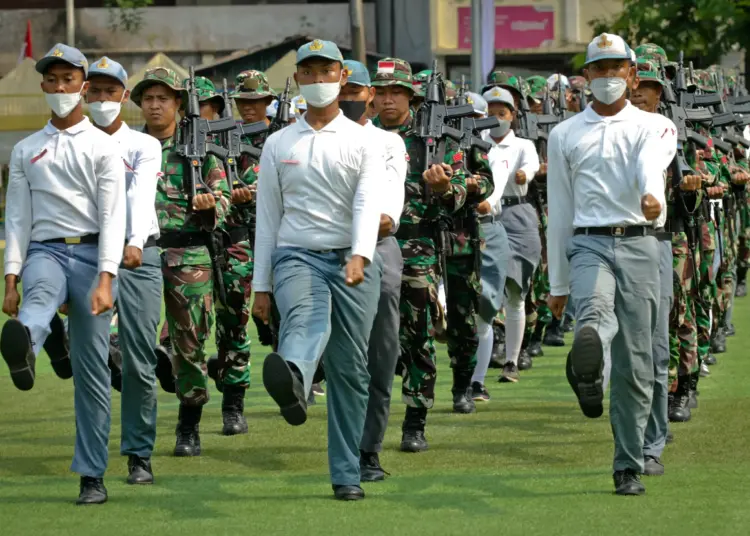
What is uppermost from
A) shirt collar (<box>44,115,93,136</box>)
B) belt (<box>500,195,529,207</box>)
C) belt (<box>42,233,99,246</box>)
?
shirt collar (<box>44,115,93,136</box>)

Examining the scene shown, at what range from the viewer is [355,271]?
8906mm

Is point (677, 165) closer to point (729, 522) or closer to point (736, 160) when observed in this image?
point (729, 522)

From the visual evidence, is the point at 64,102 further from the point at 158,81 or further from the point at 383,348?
the point at 383,348

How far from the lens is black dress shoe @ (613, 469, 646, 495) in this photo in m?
9.28

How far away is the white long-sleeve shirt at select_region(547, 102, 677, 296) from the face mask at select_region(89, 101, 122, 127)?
95.0 inches

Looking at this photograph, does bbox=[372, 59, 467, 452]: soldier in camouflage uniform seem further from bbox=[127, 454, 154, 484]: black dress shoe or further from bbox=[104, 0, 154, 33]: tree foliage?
bbox=[104, 0, 154, 33]: tree foliage

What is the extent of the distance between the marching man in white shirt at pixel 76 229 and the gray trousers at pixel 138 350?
557mm

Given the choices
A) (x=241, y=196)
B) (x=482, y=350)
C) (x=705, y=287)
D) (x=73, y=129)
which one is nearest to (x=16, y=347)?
(x=73, y=129)

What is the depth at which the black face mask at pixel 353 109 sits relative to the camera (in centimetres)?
995

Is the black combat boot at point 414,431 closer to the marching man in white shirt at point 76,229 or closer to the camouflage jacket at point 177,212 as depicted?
the camouflage jacket at point 177,212

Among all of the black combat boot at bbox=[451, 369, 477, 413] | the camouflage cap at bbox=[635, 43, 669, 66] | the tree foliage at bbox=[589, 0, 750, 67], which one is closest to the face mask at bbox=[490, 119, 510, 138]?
the black combat boot at bbox=[451, 369, 477, 413]

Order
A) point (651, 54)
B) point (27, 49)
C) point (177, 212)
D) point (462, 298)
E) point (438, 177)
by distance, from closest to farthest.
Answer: point (177, 212) < point (438, 177) < point (651, 54) < point (462, 298) < point (27, 49)

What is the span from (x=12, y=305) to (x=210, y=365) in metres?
3.39

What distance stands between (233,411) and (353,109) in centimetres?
274
